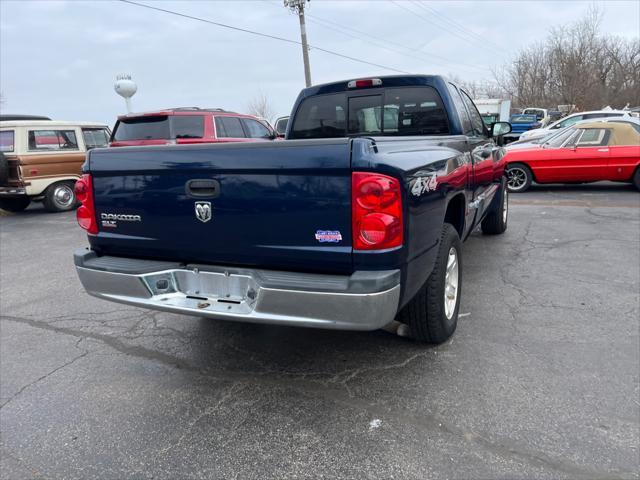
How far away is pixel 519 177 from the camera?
10773 millimetres

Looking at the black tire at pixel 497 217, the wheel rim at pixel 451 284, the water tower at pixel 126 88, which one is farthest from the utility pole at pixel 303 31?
the wheel rim at pixel 451 284

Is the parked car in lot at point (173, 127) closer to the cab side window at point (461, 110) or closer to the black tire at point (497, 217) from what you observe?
the black tire at point (497, 217)

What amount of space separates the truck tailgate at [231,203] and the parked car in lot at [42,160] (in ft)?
28.6

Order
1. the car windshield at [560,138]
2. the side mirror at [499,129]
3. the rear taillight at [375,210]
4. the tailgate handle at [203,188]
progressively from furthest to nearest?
the car windshield at [560,138], the side mirror at [499,129], the tailgate handle at [203,188], the rear taillight at [375,210]

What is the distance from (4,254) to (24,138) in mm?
4069

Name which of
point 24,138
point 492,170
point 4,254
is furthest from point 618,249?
point 24,138

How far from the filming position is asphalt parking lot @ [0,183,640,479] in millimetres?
2262

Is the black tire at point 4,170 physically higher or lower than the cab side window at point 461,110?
lower

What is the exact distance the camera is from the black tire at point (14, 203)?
11302 millimetres

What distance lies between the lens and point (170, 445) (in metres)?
2.42

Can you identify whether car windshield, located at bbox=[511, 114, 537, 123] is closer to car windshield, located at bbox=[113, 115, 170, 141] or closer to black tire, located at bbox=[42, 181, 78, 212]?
car windshield, located at bbox=[113, 115, 170, 141]

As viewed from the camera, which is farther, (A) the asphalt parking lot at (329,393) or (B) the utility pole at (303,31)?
(B) the utility pole at (303,31)

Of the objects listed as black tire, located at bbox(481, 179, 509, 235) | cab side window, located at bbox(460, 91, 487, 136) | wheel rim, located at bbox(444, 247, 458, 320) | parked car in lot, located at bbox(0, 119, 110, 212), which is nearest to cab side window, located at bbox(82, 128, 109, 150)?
parked car in lot, located at bbox(0, 119, 110, 212)

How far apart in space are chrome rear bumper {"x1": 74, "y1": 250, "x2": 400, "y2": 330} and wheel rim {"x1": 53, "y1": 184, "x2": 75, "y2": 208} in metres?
9.05
